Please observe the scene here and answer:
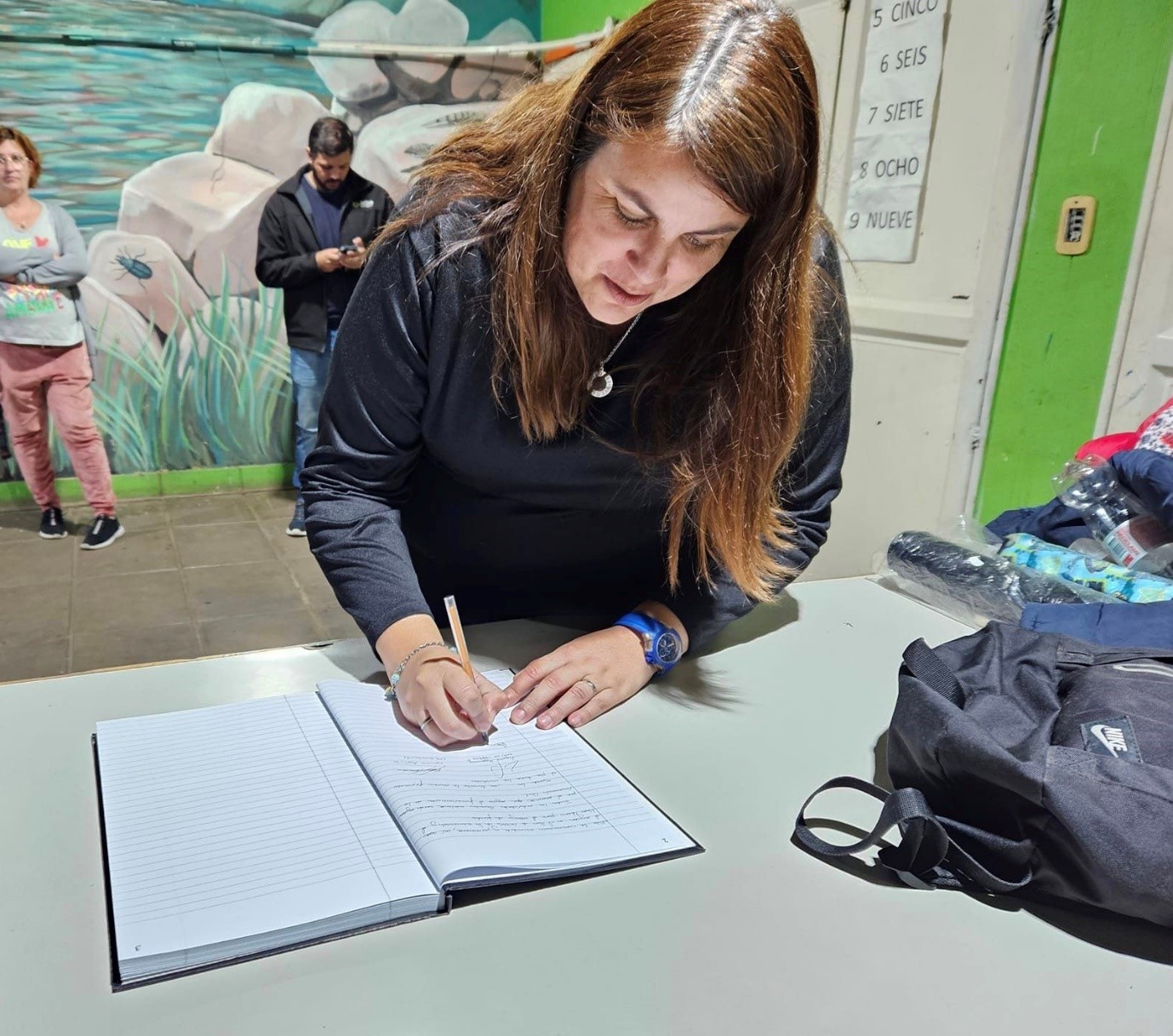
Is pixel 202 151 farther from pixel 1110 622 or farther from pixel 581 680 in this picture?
pixel 1110 622

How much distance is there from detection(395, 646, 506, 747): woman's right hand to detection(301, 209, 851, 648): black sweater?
3.3 inches

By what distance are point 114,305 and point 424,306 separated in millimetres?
3698

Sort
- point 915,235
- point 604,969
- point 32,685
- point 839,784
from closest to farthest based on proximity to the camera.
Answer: point 604,969, point 839,784, point 32,685, point 915,235

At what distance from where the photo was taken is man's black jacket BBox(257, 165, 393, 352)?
3670 mm

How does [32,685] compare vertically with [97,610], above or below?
above

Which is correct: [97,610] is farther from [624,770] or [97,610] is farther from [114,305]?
[624,770]

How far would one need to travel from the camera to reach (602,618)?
1100 mm

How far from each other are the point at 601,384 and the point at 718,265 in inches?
6.7

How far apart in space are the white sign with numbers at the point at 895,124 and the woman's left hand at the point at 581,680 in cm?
170

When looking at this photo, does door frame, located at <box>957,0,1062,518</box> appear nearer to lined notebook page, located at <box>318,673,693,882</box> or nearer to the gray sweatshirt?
lined notebook page, located at <box>318,673,693,882</box>

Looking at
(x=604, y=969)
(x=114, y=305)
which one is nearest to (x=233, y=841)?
(x=604, y=969)

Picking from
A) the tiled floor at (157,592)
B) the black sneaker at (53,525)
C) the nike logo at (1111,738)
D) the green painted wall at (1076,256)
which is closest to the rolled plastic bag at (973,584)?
the nike logo at (1111,738)

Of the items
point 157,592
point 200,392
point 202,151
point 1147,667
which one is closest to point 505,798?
point 1147,667

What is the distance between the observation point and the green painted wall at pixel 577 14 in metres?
3.67
